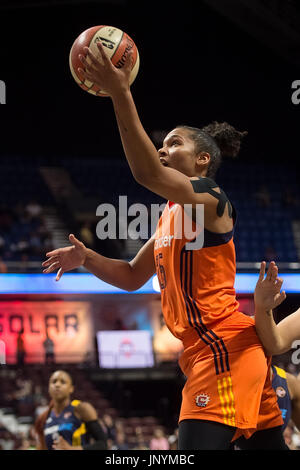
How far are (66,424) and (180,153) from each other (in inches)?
123

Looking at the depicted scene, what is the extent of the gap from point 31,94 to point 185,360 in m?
14.3

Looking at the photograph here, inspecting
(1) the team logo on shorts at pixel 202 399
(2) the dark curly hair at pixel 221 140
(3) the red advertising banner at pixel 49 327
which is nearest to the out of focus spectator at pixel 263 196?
(3) the red advertising banner at pixel 49 327

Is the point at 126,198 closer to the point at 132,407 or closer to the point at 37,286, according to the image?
the point at 37,286

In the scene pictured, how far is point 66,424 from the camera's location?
510 centimetres

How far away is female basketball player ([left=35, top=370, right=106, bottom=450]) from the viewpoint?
4969 mm

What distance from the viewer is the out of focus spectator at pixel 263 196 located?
17266 millimetres

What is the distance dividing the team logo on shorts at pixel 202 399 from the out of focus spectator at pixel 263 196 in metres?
15.1

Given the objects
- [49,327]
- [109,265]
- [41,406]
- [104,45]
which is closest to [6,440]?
[41,406]

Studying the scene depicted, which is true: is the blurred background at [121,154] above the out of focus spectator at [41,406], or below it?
above

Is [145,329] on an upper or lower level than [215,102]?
lower

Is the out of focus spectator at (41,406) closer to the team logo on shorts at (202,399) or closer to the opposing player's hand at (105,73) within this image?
the team logo on shorts at (202,399)

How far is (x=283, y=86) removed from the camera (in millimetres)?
15898
